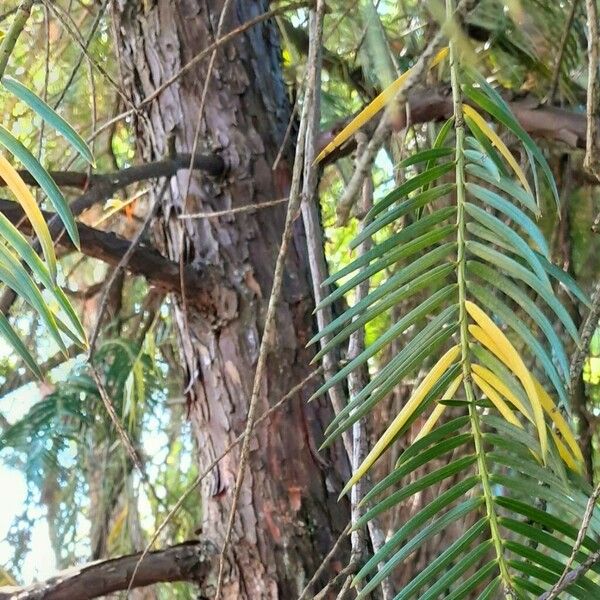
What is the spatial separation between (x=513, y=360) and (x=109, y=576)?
26.0 inches

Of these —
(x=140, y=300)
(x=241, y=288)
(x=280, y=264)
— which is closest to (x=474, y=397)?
(x=280, y=264)

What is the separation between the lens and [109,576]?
0.90 m

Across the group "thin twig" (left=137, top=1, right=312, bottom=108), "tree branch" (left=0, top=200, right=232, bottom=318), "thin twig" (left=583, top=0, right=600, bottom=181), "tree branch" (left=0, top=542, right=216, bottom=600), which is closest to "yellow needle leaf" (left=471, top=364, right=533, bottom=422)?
"thin twig" (left=583, top=0, right=600, bottom=181)

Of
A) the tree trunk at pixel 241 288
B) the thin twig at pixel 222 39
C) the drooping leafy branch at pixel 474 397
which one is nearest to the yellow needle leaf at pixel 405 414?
the drooping leafy branch at pixel 474 397

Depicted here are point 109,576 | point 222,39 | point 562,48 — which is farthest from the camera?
point 109,576

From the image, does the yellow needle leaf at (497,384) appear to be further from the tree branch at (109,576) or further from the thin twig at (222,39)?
the tree branch at (109,576)

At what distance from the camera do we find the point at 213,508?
98cm

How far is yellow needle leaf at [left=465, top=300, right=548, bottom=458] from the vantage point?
1.07 feet

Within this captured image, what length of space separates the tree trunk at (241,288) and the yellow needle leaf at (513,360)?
1.95 ft

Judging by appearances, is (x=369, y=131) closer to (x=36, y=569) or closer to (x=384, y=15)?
(x=384, y=15)

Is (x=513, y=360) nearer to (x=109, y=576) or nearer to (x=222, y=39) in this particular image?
(x=222, y=39)

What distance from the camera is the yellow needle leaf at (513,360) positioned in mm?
325

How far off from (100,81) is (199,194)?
419 mm

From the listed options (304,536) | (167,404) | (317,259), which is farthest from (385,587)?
(167,404)
